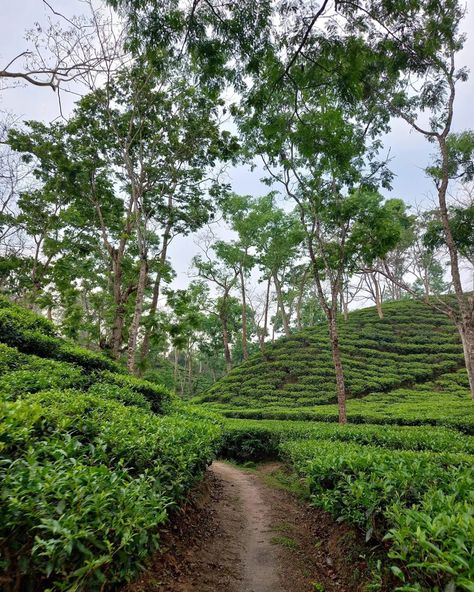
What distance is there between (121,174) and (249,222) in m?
12.9

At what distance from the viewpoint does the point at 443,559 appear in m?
1.58

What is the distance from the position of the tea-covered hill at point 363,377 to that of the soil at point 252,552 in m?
7.70

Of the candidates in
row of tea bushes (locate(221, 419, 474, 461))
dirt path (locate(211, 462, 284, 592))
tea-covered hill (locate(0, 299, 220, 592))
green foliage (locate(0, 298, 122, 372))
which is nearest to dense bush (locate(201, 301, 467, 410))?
row of tea bushes (locate(221, 419, 474, 461))

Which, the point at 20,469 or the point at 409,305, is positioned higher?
the point at 409,305

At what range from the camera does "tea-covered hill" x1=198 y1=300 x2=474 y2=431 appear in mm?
14133

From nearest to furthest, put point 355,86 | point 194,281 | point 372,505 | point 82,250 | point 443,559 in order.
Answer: point 443,559 → point 372,505 → point 355,86 → point 82,250 → point 194,281

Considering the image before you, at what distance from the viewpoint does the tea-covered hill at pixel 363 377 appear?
14133 millimetres

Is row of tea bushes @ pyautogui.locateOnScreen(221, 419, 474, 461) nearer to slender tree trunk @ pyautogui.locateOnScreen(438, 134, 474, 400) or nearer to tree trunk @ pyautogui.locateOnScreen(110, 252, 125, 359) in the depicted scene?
slender tree trunk @ pyautogui.locateOnScreen(438, 134, 474, 400)

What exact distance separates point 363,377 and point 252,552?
17264mm

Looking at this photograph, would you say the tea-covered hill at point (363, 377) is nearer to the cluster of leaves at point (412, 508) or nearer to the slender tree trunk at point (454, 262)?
the slender tree trunk at point (454, 262)

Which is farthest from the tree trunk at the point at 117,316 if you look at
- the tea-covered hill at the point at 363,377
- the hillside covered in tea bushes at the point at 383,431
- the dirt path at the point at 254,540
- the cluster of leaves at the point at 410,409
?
the tea-covered hill at the point at 363,377

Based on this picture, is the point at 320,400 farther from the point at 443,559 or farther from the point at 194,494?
the point at 443,559

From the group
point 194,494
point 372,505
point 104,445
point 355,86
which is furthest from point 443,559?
point 355,86

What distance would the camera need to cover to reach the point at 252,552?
4.04 metres
